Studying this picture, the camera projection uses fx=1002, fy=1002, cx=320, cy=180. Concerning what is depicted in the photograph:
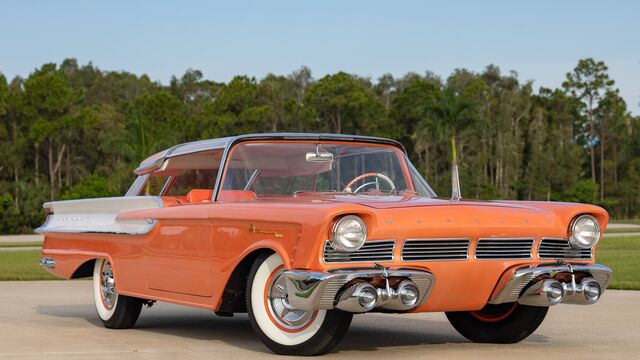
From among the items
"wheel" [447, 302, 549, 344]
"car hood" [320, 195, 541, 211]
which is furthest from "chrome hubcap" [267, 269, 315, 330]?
"wheel" [447, 302, 549, 344]

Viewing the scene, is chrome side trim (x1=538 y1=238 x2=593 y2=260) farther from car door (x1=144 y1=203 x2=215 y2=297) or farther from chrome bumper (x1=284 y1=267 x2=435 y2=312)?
car door (x1=144 y1=203 x2=215 y2=297)

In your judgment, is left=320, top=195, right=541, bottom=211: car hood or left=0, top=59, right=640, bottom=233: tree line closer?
left=320, top=195, right=541, bottom=211: car hood

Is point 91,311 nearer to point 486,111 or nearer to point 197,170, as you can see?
point 197,170

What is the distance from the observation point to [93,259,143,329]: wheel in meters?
8.89

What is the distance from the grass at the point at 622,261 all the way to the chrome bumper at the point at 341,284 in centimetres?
873

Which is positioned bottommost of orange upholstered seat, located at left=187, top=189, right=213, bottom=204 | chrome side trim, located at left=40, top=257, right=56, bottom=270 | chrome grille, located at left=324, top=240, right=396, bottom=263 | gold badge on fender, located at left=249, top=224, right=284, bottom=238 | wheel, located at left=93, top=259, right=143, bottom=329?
wheel, located at left=93, top=259, right=143, bottom=329

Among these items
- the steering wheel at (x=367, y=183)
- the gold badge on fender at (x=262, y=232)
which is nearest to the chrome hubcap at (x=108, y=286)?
the steering wheel at (x=367, y=183)

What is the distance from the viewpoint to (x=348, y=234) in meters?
6.14

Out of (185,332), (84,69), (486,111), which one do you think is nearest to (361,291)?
(185,332)

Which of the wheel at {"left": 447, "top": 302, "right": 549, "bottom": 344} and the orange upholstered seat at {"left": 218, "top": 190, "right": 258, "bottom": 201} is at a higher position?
the orange upholstered seat at {"left": 218, "top": 190, "right": 258, "bottom": 201}

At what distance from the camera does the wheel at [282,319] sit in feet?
21.0

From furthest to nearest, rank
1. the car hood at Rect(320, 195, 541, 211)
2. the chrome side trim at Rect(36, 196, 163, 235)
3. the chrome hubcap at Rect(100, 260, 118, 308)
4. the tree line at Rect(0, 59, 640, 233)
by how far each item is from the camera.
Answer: the tree line at Rect(0, 59, 640, 233) → the chrome hubcap at Rect(100, 260, 118, 308) → the chrome side trim at Rect(36, 196, 163, 235) → the car hood at Rect(320, 195, 541, 211)

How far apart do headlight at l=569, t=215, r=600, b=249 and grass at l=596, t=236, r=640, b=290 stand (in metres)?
7.47

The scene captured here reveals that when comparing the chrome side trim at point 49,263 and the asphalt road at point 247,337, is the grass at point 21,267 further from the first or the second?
the chrome side trim at point 49,263
